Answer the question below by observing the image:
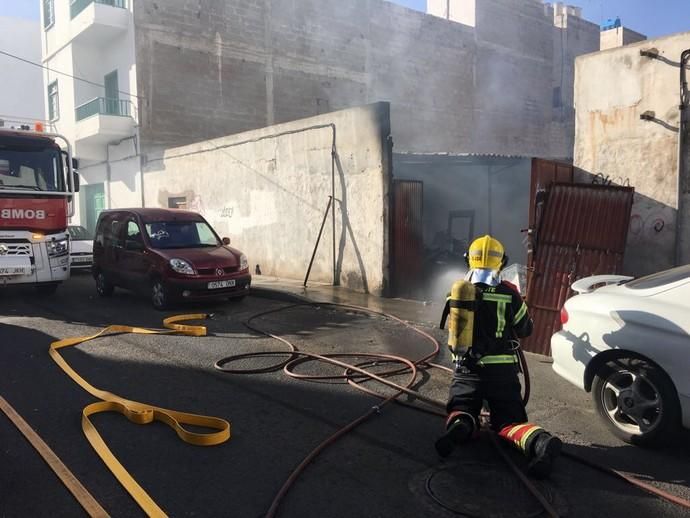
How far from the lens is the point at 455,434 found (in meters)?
3.37

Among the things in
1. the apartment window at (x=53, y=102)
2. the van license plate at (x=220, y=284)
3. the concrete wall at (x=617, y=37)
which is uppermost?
the concrete wall at (x=617, y=37)

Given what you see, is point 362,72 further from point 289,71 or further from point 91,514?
point 91,514

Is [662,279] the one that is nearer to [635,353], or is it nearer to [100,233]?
[635,353]

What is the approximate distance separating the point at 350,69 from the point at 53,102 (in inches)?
480

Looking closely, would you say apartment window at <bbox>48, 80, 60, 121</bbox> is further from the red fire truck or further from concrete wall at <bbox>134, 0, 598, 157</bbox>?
the red fire truck

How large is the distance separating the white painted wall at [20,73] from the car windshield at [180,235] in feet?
85.3

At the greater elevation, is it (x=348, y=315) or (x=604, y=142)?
(x=604, y=142)

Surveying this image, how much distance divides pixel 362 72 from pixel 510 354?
20.7 m

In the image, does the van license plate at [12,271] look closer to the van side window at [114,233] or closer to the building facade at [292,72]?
the van side window at [114,233]

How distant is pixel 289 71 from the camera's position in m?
20.9

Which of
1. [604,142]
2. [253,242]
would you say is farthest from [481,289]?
[253,242]

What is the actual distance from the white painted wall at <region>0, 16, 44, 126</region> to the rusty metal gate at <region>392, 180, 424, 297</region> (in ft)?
92.0

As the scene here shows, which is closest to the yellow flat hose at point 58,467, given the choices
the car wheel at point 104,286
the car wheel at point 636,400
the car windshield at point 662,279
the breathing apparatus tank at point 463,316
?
the breathing apparatus tank at point 463,316

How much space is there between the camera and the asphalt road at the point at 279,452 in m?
3.06
